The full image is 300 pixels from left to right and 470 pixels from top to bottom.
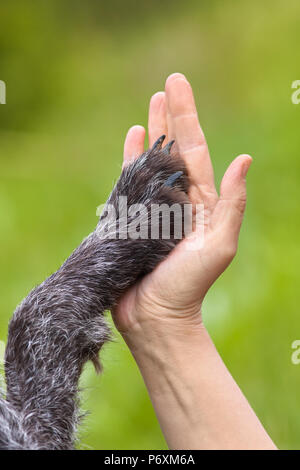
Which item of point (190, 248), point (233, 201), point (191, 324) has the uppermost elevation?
point (233, 201)

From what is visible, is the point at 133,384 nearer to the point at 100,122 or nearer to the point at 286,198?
the point at 286,198

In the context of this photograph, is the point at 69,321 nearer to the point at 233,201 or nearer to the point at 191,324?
the point at 191,324

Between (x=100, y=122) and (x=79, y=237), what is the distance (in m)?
2.25

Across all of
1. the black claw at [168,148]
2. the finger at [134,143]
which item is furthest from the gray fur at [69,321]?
the finger at [134,143]

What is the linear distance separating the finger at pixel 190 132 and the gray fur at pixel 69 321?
0.14ft

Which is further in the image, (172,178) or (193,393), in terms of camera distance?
(172,178)

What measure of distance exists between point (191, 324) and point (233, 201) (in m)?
0.35

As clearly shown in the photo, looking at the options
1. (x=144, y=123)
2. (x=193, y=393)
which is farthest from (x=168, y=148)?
(x=144, y=123)

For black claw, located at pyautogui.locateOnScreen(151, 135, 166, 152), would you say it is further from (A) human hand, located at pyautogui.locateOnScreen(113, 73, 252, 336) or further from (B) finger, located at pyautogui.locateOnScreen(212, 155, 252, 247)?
(B) finger, located at pyautogui.locateOnScreen(212, 155, 252, 247)

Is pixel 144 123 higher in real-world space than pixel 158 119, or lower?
higher

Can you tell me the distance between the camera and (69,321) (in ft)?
5.44

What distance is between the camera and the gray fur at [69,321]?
62.2 inches

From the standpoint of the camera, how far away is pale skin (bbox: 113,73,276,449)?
151 cm

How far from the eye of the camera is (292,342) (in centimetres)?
403
